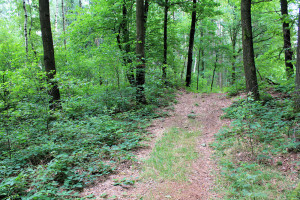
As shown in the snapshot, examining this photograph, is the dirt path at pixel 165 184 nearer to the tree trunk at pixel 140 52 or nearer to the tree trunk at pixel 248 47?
the tree trunk at pixel 248 47

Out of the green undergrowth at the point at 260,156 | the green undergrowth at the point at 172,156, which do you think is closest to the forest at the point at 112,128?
the green undergrowth at the point at 260,156

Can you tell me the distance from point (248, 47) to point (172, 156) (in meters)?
5.10

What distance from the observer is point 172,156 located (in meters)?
4.45

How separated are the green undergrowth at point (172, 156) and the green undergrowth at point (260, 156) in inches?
28.1

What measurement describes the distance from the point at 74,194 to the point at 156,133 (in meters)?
3.54

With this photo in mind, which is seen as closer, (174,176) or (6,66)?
(174,176)

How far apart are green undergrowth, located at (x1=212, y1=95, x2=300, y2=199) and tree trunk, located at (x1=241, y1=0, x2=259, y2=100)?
124 centimetres

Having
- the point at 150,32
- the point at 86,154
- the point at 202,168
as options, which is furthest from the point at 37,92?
the point at 150,32

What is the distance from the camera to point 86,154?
4.24 m

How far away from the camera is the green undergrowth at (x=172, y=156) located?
12.2 feet

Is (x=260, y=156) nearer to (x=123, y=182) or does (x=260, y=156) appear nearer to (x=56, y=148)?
(x=123, y=182)

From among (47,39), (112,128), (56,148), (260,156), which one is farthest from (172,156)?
(47,39)

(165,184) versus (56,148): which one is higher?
(56,148)

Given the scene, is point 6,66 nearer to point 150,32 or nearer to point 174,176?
point 150,32
